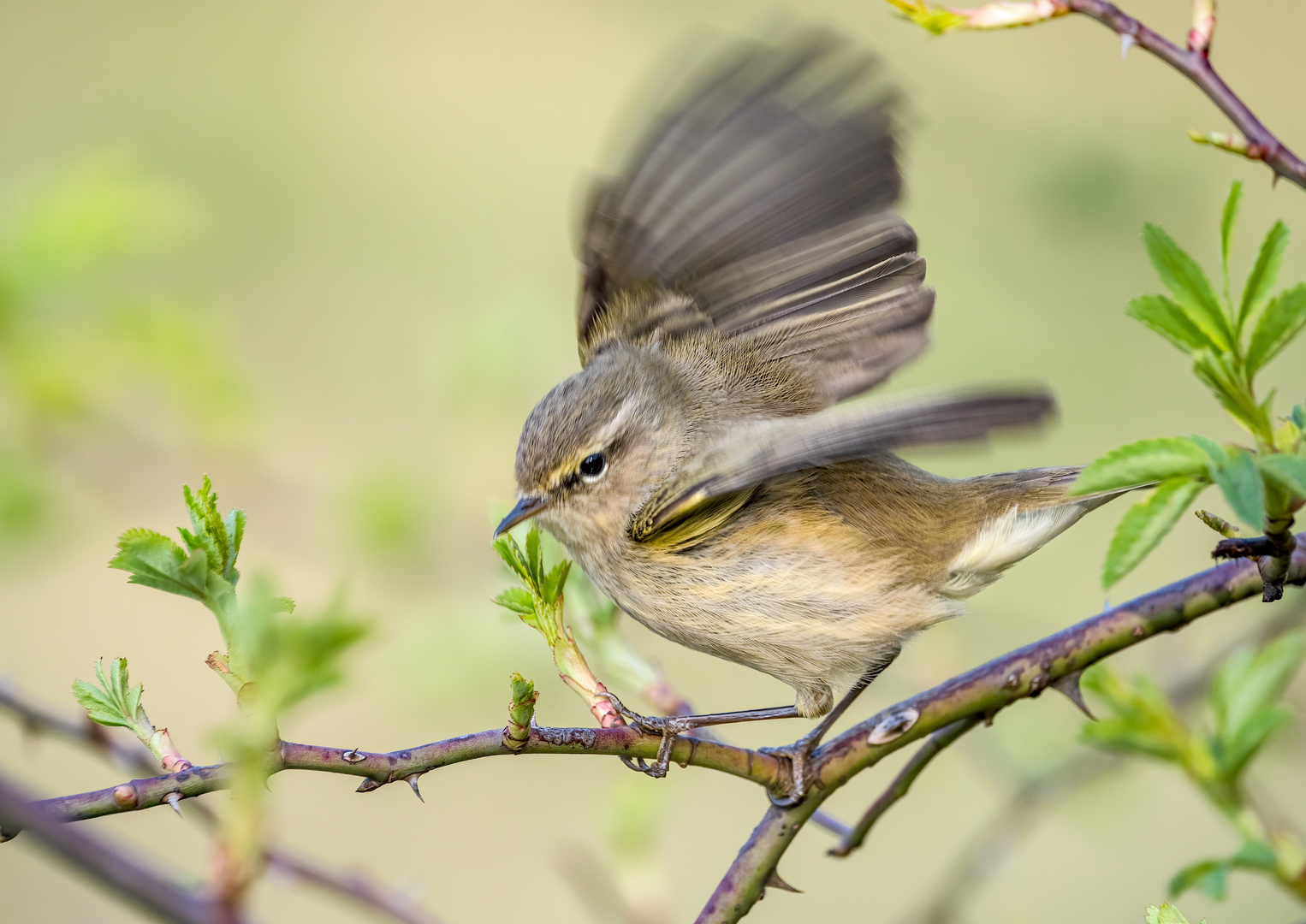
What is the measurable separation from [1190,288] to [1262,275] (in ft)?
0.33

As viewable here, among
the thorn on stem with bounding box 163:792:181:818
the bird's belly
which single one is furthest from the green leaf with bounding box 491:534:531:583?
the bird's belly

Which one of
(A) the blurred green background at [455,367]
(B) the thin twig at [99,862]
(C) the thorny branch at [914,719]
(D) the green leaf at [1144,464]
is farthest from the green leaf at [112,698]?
(D) the green leaf at [1144,464]

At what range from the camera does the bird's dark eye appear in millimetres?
→ 3104

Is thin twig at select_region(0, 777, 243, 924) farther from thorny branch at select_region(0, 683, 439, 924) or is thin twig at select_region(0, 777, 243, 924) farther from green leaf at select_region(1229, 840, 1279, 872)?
green leaf at select_region(1229, 840, 1279, 872)

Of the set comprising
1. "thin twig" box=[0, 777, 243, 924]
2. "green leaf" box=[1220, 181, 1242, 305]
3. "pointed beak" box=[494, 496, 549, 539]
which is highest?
"pointed beak" box=[494, 496, 549, 539]

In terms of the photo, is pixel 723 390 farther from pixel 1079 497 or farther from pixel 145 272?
pixel 145 272

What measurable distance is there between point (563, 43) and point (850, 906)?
24.6ft

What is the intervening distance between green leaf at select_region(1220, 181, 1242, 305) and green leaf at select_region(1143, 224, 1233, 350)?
0.04 m

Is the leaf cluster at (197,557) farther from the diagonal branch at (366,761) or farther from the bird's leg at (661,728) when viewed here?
the bird's leg at (661,728)

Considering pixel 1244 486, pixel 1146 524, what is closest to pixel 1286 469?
pixel 1244 486

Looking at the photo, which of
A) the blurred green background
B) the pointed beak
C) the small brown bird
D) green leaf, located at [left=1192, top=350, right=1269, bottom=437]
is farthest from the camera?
the blurred green background

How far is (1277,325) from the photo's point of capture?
1.61 meters

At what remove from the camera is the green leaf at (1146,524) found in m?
1.43

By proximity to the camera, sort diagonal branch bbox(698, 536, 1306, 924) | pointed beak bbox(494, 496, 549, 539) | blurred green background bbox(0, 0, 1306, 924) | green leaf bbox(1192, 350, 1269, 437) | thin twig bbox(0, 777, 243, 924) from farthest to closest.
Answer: blurred green background bbox(0, 0, 1306, 924), pointed beak bbox(494, 496, 549, 539), diagonal branch bbox(698, 536, 1306, 924), green leaf bbox(1192, 350, 1269, 437), thin twig bbox(0, 777, 243, 924)
